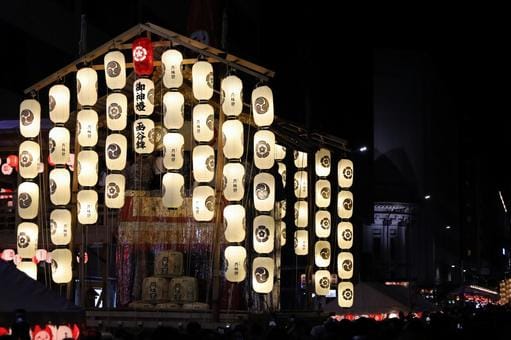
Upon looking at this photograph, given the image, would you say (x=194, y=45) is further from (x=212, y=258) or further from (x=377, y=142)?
(x=377, y=142)

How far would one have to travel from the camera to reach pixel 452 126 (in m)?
85.9

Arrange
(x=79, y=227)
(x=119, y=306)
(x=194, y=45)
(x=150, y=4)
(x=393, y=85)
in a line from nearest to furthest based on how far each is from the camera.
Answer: (x=194, y=45) → (x=119, y=306) → (x=79, y=227) → (x=150, y=4) → (x=393, y=85)

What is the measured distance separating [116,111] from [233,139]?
2.90 m

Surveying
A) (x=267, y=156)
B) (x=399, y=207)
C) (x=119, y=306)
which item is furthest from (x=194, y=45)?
(x=399, y=207)

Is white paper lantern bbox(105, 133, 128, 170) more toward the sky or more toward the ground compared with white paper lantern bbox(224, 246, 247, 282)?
more toward the sky

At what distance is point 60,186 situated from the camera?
71.5 feet

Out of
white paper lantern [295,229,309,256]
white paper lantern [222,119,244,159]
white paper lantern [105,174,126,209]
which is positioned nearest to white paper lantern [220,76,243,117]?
white paper lantern [222,119,244,159]

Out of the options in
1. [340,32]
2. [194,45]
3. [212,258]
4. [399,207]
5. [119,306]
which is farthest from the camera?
[399,207]

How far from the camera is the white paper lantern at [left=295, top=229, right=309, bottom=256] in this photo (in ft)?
93.0

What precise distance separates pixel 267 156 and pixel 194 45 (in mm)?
3100

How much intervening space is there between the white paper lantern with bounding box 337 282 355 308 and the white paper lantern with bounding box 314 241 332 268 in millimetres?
884

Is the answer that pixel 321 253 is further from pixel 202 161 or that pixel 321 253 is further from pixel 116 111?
pixel 116 111

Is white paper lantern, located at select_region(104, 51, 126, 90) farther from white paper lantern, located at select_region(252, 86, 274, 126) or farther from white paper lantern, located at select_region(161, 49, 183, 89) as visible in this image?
white paper lantern, located at select_region(252, 86, 274, 126)

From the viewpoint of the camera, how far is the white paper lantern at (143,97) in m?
21.3
